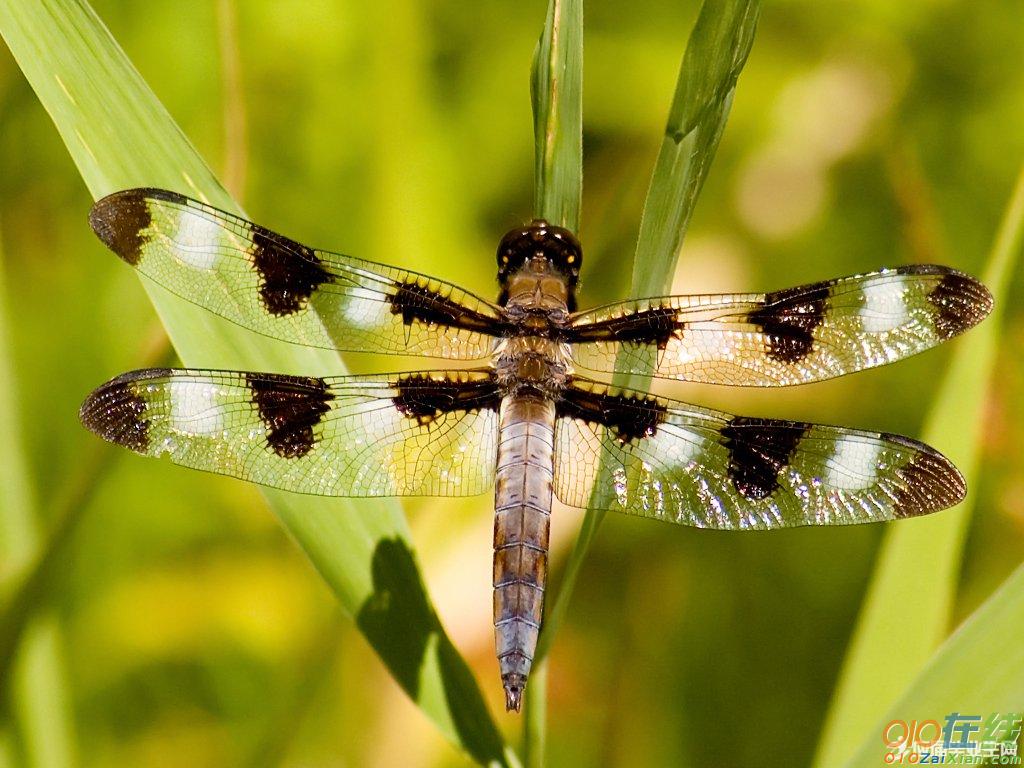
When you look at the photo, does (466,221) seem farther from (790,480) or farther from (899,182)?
(790,480)

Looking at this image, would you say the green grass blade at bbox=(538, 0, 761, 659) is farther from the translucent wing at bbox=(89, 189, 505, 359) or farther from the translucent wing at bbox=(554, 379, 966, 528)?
the translucent wing at bbox=(89, 189, 505, 359)

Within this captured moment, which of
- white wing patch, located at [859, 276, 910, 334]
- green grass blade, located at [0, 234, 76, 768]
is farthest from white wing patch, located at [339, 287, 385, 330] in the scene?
white wing patch, located at [859, 276, 910, 334]

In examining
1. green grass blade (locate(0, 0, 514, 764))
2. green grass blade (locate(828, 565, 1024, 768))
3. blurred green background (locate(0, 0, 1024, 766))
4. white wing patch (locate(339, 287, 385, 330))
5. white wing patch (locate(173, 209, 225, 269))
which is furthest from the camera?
blurred green background (locate(0, 0, 1024, 766))

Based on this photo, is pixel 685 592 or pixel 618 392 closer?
pixel 618 392

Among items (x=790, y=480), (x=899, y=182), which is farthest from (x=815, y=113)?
(x=790, y=480)

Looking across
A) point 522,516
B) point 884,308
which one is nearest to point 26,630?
point 522,516
